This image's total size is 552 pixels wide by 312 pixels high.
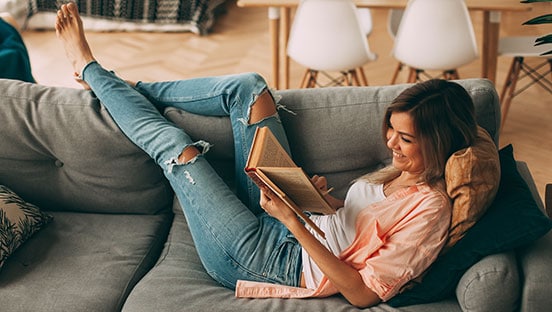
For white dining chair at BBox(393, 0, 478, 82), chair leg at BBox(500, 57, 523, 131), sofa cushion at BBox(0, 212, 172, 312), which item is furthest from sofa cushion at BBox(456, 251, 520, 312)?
chair leg at BBox(500, 57, 523, 131)

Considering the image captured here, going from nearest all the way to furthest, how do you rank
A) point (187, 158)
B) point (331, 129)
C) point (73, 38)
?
point (187, 158)
point (331, 129)
point (73, 38)

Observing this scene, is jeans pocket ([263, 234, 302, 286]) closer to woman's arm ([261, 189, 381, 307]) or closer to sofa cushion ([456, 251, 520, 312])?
woman's arm ([261, 189, 381, 307])

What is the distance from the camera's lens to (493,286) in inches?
66.1

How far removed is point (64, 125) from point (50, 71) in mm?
2322

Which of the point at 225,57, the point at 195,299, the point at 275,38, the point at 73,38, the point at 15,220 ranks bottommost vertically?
the point at 195,299

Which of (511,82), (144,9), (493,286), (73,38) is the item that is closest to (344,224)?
(493,286)

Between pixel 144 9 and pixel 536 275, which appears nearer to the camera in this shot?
pixel 536 275

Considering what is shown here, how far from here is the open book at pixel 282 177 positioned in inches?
66.7

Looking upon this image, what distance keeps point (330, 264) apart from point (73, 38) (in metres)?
1.35

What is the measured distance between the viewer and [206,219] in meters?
2.07

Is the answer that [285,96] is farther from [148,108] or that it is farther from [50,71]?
[50,71]

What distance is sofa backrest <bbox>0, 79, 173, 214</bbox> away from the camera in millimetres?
2293

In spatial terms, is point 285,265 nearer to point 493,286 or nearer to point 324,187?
point 324,187

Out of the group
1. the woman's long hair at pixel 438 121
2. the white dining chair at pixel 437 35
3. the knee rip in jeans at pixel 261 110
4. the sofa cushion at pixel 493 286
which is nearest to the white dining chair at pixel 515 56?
the white dining chair at pixel 437 35
